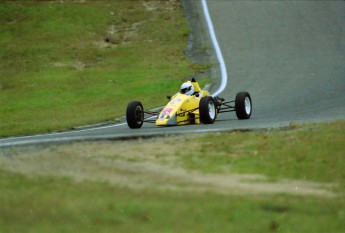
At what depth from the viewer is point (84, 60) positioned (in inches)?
1576

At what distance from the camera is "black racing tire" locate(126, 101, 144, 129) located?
20078mm

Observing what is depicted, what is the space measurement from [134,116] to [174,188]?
397 inches

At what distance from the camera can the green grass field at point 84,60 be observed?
29.0 m

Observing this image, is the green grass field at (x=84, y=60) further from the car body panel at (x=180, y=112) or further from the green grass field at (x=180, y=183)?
the green grass field at (x=180, y=183)

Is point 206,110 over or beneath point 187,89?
beneath

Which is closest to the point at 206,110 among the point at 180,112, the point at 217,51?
the point at 180,112

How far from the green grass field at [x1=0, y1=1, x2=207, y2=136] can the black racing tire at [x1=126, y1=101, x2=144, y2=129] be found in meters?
2.47

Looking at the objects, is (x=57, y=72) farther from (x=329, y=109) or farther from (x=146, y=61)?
(x=329, y=109)

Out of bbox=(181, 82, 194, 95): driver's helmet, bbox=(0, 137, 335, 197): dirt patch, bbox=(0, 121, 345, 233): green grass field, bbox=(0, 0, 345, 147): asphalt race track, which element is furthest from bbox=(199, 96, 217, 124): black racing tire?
bbox=(0, 137, 335, 197): dirt patch

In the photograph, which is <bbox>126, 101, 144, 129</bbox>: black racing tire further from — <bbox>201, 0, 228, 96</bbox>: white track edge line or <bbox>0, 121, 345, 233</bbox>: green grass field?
<bbox>201, 0, 228, 96</bbox>: white track edge line

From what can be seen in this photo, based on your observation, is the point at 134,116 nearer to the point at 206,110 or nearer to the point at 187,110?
the point at 187,110

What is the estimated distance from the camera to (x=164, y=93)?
31281mm

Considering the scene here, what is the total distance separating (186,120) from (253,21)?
84.1ft

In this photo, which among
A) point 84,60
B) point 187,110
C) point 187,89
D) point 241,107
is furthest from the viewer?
point 84,60
